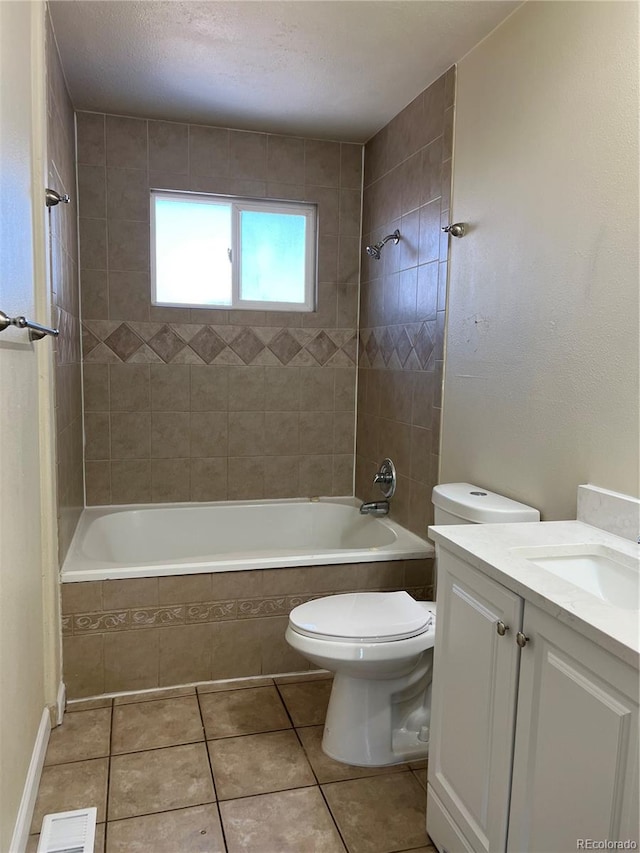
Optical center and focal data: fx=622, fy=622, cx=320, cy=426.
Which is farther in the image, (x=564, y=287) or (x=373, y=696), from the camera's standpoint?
(x=373, y=696)

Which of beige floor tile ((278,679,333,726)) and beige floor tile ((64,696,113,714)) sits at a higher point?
beige floor tile ((278,679,333,726))

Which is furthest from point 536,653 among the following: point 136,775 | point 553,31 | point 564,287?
point 553,31

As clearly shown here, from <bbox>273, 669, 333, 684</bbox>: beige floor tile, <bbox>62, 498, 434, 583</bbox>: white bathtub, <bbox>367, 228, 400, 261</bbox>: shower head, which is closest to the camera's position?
<bbox>273, 669, 333, 684</bbox>: beige floor tile

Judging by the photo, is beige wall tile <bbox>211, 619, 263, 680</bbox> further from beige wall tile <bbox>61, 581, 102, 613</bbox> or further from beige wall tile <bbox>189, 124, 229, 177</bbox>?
beige wall tile <bbox>189, 124, 229, 177</bbox>

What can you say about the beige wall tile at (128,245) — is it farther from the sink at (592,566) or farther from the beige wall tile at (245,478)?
the sink at (592,566)

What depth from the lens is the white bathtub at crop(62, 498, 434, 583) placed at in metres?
2.63

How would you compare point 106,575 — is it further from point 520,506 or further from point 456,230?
point 456,230

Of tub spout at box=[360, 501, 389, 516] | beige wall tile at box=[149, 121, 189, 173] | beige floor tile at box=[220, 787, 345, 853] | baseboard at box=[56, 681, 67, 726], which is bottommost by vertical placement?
beige floor tile at box=[220, 787, 345, 853]

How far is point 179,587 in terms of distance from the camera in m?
2.40

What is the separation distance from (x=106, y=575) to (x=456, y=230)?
72.6 inches

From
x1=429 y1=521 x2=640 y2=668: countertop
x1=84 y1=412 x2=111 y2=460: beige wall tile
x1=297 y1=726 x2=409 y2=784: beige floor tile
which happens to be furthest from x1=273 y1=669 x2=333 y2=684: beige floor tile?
x1=84 y1=412 x2=111 y2=460: beige wall tile

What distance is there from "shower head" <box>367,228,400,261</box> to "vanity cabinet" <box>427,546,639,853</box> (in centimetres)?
182

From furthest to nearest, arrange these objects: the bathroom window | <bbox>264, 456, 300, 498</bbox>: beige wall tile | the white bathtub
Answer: <bbox>264, 456, 300, 498</bbox>: beige wall tile
the bathroom window
the white bathtub

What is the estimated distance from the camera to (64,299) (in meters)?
2.52
